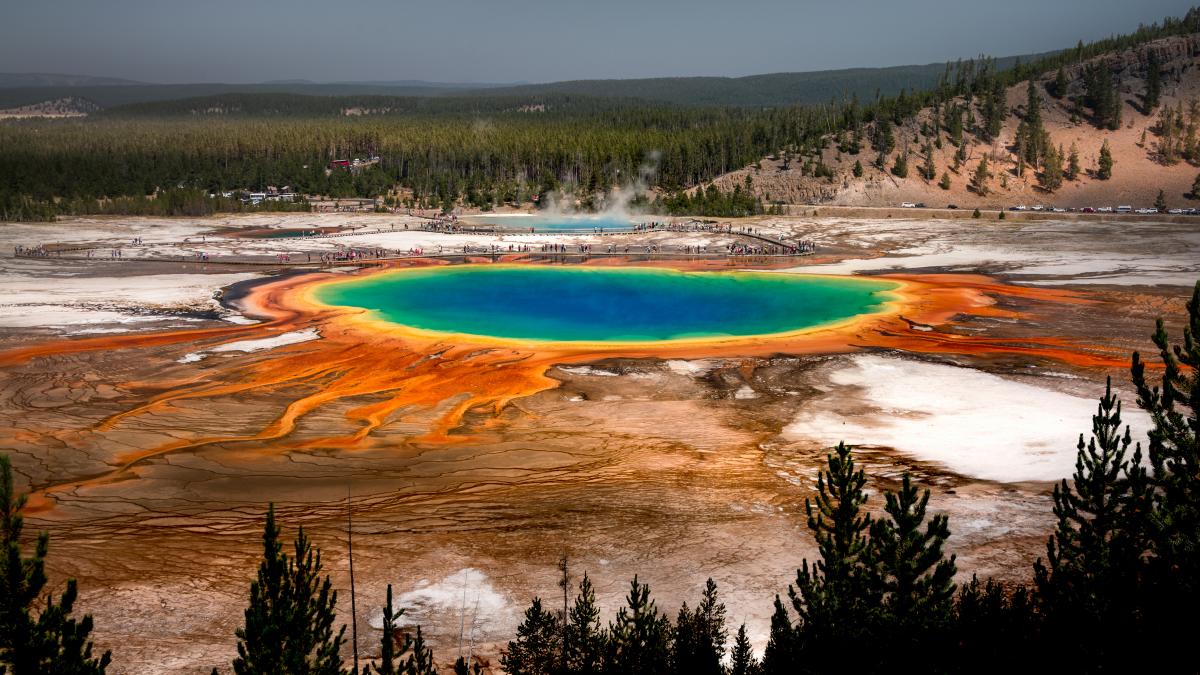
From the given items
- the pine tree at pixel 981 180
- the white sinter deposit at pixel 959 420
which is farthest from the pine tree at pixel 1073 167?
the white sinter deposit at pixel 959 420

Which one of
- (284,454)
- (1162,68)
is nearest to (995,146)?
(1162,68)

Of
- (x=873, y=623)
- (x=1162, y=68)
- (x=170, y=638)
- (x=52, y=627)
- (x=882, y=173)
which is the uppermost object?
(x=1162, y=68)

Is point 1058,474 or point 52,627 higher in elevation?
point 52,627

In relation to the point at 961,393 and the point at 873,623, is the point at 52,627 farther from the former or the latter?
the point at 961,393

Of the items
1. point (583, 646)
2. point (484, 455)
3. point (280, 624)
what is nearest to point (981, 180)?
point (484, 455)

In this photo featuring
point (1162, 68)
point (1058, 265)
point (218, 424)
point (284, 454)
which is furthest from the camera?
point (1162, 68)

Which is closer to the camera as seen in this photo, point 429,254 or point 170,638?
point 170,638

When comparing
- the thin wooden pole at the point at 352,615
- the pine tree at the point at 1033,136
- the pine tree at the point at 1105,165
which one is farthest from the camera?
the pine tree at the point at 1033,136

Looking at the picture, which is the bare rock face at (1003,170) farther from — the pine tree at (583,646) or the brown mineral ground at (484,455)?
the pine tree at (583,646)
